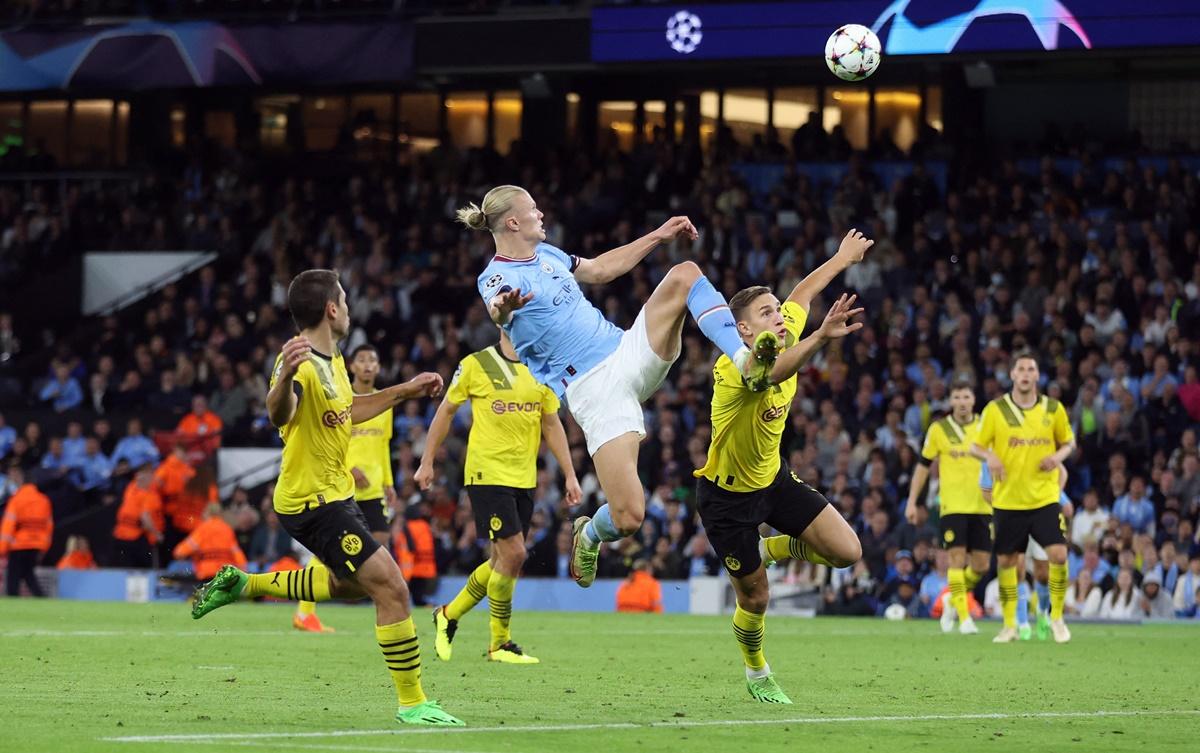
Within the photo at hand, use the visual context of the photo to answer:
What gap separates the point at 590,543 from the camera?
38.5 feet

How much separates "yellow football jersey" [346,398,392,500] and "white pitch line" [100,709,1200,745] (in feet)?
27.1

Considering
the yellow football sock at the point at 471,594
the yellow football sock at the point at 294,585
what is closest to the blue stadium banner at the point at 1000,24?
the yellow football sock at the point at 471,594

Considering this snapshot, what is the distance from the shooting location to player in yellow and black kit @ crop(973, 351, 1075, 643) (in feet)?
59.3

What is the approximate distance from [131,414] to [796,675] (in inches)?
801

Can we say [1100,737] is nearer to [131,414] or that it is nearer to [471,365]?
[471,365]

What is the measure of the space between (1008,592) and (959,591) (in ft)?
4.54

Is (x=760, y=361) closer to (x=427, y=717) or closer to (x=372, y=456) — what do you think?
(x=427, y=717)

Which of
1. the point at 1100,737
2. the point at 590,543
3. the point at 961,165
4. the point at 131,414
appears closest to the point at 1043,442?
the point at 590,543

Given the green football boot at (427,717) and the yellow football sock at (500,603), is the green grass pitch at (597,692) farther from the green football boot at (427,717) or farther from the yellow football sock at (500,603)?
the yellow football sock at (500,603)

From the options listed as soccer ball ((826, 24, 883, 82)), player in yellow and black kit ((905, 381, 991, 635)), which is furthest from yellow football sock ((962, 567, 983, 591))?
soccer ball ((826, 24, 883, 82))

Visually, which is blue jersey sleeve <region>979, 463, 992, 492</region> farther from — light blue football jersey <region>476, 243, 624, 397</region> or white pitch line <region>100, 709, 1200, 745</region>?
light blue football jersey <region>476, 243, 624, 397</region>

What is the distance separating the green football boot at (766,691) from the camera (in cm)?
1121

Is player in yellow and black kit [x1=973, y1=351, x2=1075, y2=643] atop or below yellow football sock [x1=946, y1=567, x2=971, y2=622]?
atop

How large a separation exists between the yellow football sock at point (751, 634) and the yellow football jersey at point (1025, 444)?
7480 mm
